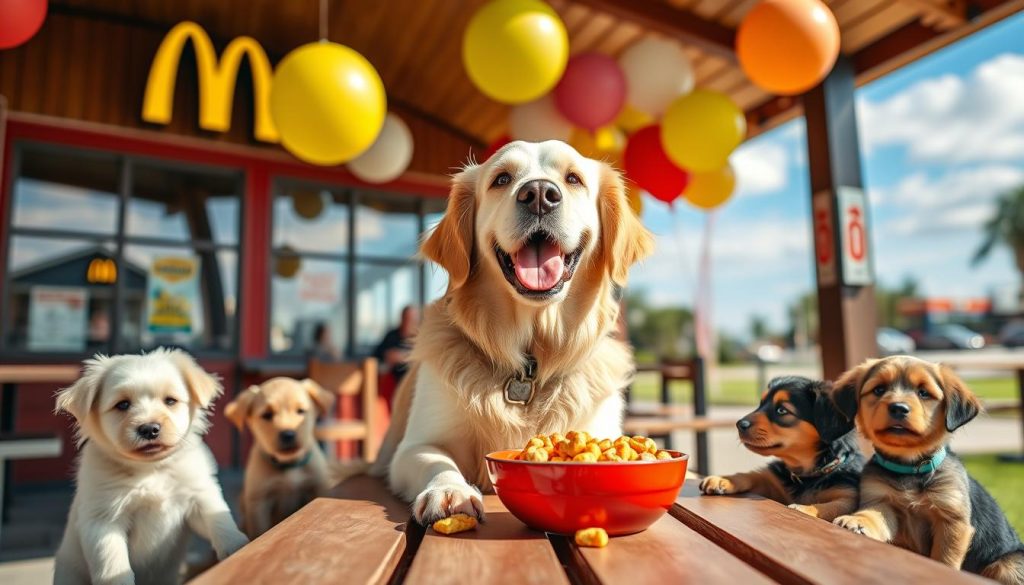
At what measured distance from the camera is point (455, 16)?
598cm

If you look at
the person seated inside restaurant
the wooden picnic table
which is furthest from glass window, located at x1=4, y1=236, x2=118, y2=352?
the wooden picnic table

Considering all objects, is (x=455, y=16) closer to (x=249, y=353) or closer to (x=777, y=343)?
(x=249, y=353)

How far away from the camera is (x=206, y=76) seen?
20.7 feet

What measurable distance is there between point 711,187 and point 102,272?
6.47m

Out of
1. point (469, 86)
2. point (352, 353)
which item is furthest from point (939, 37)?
point (352, 353)

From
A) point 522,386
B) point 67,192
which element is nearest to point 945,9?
point 522,386

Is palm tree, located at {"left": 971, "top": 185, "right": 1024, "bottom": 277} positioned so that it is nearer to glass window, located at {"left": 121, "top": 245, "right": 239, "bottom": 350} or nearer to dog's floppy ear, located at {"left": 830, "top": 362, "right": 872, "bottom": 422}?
glass window, located at {"left": 121, "top": 245, "right": 239, "bottom": 350}

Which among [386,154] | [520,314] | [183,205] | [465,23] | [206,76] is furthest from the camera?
[183,205]

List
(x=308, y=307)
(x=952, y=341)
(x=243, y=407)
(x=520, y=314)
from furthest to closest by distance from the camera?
(x=952, y=341), (x=308, y=307), (x=243, y=407), (x=520, y=314)

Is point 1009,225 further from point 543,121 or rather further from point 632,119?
point 543,121

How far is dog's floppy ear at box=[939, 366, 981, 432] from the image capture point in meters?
1.21

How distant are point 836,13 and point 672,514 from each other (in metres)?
4.59

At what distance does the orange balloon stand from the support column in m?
1.11

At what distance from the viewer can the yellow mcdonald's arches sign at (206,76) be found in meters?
6.14
